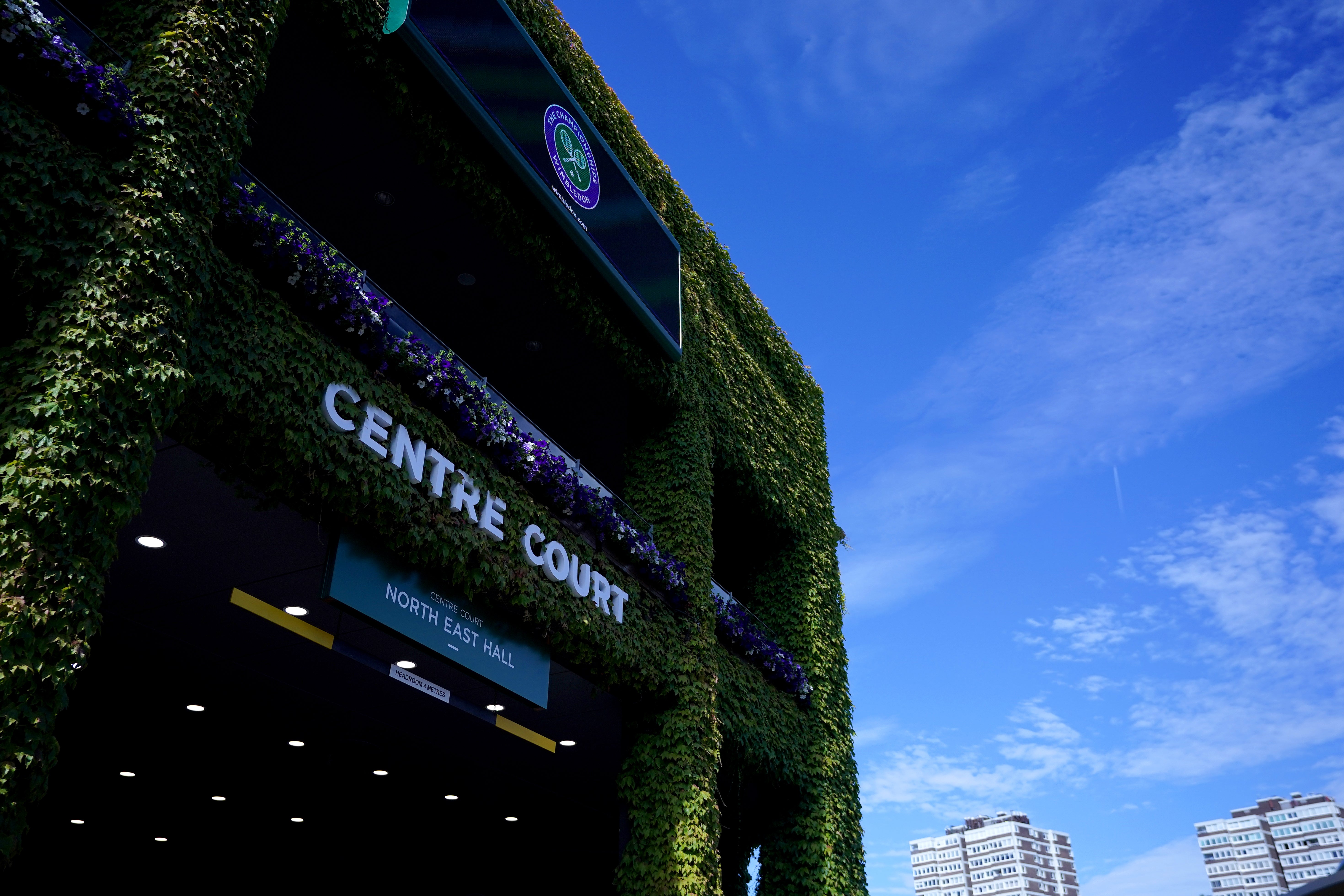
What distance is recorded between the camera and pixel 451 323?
1427cm

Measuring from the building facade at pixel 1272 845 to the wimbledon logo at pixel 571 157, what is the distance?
506ft

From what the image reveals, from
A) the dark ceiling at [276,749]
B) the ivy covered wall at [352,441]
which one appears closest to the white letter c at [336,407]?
the ivy covered wall at [352,441]

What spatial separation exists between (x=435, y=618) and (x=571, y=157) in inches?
264

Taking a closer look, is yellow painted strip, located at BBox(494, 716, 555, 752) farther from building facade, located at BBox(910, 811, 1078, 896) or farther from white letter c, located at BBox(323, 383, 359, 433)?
building facade, located at BBox(910, 811, 1078, 896)

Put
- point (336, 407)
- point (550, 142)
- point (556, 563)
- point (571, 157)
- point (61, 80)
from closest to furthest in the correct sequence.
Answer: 1. point (61, 80)
2. point (336, 407)
3. point (556, 563)
4. point (550, 142)
5. point (571, 157)

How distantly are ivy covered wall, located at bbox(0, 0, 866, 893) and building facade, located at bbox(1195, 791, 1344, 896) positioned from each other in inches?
5784

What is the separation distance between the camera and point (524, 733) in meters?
11.9

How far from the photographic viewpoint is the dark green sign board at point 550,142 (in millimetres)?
10648

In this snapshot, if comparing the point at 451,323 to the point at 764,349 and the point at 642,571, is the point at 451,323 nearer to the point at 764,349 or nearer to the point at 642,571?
the point at 642,571

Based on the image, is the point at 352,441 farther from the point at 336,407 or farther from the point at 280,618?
the point at 280,618

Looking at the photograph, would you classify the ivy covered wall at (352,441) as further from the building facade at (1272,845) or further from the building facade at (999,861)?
the building facade at (999,861)

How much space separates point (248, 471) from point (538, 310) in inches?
247

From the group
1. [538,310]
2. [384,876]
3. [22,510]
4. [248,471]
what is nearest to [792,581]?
[538,310]

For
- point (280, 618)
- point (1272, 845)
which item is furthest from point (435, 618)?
point (1272, 845)
